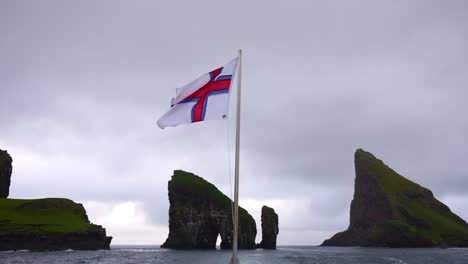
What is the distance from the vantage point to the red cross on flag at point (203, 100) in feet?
64.8

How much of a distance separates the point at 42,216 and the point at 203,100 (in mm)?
155976

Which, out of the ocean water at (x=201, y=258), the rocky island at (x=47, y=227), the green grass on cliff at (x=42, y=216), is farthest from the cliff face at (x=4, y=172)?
the ocean water at (x=201, y=258)

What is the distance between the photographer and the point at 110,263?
248 feet

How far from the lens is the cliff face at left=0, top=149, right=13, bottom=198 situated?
18700cm

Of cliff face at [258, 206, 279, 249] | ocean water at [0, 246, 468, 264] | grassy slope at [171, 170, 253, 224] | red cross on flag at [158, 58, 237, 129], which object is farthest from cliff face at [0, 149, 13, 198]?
red cross on flag at [158, 58, 237, 129]

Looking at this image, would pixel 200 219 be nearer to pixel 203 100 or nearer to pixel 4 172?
pixel 4 172

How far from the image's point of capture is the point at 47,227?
141 meters

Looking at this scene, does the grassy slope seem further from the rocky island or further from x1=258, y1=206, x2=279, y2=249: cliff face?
the rocky island

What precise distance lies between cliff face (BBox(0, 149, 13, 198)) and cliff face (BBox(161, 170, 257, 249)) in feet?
249

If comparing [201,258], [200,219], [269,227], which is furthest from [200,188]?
[201,258]

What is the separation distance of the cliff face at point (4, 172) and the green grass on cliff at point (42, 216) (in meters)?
21.9

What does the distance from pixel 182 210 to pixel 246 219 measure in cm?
2600

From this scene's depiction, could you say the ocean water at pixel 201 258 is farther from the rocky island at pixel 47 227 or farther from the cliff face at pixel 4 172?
the cliff face at pixel 4 172

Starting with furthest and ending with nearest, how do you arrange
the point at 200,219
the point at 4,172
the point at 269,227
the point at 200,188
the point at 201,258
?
the point at 4,172, the point at 269,227, the point at 200,188, the point at 200,219, the point at 201,258
